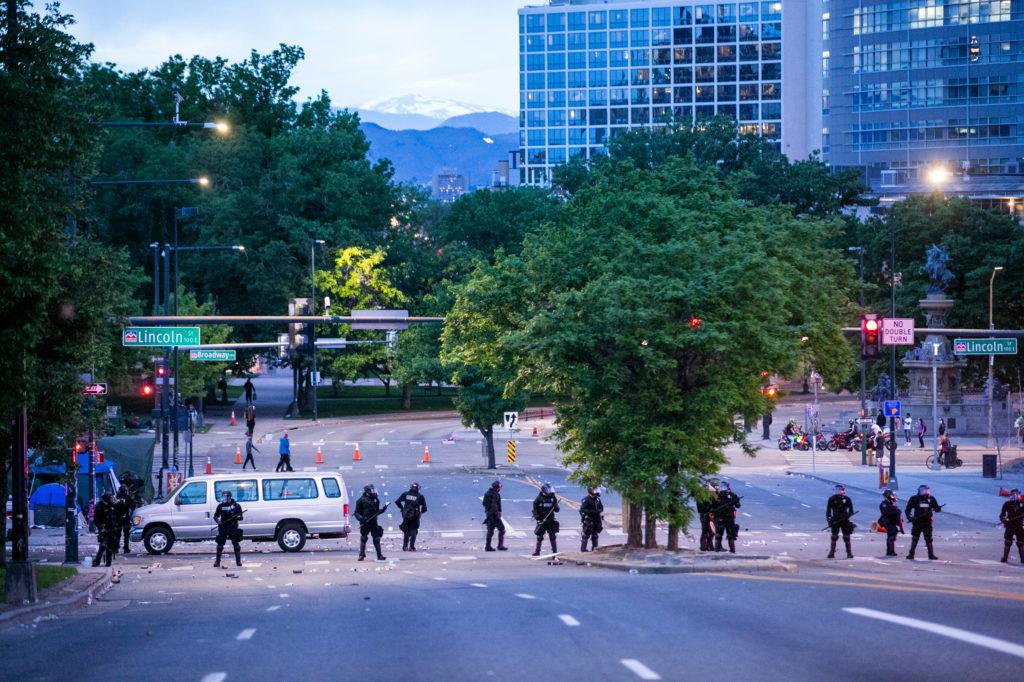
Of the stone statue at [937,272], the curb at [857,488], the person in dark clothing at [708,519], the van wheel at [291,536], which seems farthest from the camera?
the stone statue at [937,272]

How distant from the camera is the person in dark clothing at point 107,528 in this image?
2872 centimetres

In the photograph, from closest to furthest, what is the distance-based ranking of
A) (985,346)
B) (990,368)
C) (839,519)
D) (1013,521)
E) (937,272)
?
(1013,521) < (839,519) < (985,346) < (990,368) < (937,272)

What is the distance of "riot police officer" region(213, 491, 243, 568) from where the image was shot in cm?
2848

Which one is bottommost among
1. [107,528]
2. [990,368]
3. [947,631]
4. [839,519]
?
[107,528]

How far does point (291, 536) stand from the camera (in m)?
32.7

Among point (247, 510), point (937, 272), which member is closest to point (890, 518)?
point (247, 510)

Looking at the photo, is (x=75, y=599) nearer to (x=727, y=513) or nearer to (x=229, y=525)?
(x=229, y=525)

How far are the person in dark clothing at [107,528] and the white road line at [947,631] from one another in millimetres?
18361

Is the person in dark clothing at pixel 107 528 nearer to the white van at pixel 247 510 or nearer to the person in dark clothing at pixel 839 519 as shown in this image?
the white van at pixel 247 510

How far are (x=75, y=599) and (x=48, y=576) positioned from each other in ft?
12.2

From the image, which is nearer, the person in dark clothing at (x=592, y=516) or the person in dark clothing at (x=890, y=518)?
the person in dark clothing at (x=890, y=518)

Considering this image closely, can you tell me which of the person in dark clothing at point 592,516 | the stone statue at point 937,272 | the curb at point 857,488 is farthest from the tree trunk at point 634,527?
the stone statue at point 937,272

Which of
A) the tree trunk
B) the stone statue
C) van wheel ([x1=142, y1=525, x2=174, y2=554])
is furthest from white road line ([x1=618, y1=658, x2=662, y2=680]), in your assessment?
the stone statue

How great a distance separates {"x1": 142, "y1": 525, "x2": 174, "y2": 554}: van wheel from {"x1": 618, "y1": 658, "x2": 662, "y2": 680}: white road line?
72.4ft
